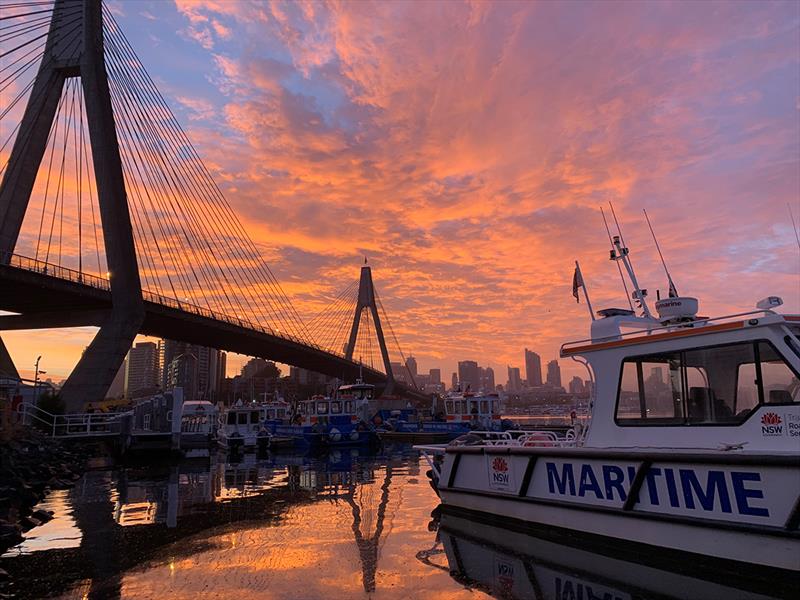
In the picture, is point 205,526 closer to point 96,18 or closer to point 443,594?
point 443,594

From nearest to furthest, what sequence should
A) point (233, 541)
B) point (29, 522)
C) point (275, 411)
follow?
point (233, 541), point (29, 522), point (275, 411)

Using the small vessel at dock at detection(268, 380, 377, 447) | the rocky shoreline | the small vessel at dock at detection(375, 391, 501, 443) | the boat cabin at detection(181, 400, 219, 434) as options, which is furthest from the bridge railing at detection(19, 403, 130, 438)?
the small vessel at dock at detection(375, 391, 501, 443)

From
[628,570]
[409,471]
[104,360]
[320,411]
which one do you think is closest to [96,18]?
[104,360]

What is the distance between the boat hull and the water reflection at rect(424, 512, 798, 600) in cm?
27

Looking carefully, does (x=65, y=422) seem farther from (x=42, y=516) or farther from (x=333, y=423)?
(x=42, y=516)

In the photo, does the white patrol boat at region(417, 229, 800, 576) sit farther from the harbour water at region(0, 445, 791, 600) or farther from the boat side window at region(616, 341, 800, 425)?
the harbour water at region(0, 445, 791, 600)

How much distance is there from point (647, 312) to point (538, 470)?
3.67m

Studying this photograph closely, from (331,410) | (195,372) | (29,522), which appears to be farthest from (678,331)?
(195,372)

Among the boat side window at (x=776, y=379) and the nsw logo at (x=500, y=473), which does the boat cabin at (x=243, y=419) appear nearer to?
the nsw logo at (x=500, y=473)

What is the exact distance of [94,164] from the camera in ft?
104

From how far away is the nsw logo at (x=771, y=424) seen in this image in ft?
24.1

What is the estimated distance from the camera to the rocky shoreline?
400 inches

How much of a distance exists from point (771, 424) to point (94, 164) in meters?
34.9

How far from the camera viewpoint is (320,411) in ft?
120
